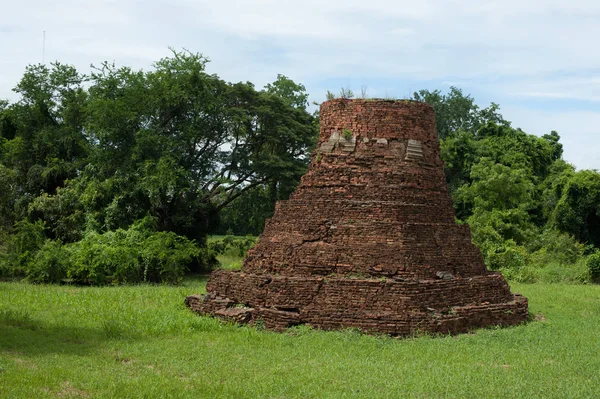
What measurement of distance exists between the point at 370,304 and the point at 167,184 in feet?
41.0

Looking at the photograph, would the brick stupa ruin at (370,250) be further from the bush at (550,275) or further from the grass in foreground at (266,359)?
the bush at (550,275)

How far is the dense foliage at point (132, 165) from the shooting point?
20859mm

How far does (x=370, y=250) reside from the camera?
37.9ft

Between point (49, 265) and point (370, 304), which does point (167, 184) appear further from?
point (370, 304)

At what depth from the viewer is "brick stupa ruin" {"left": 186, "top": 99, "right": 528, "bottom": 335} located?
36.1 ft

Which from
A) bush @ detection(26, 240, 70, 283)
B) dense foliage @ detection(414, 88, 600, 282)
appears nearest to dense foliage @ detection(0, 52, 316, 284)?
bush @ detection(26, 240, 70, 283)

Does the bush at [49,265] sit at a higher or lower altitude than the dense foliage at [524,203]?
lower

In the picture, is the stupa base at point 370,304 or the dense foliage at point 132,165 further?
the dense foliage at point 132,165

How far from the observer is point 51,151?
25.8 metres

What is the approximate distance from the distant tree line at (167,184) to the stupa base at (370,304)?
9.16m

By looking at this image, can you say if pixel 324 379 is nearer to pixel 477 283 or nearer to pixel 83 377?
pixel 83 377

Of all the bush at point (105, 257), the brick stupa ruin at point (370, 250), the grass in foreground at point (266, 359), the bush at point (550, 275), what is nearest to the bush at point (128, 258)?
the bush at point (105, 257)

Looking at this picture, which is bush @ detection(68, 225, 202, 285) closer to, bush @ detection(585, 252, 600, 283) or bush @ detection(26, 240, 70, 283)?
bush @ detection(26, 240, 70, 283)

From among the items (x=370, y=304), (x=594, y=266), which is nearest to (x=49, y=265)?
(x=370, y=304)
